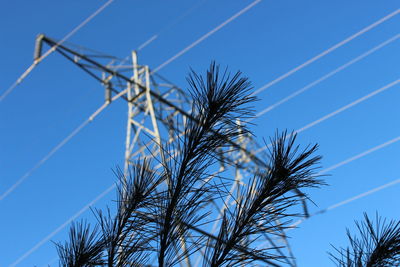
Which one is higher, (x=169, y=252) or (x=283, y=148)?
(x=283, y=148)

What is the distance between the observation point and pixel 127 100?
8055mm

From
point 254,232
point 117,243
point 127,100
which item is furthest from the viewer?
point 127,100

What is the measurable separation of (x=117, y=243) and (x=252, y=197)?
390mm

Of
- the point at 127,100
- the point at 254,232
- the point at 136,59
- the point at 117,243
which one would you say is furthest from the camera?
the point at 136,59

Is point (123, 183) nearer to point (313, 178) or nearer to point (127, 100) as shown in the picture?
point (313, 178)

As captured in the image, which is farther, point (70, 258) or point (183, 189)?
point (70, 258)

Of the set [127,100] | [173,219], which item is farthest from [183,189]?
[127,100]

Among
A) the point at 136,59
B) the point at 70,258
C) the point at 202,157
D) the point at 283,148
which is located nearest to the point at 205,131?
the point at 202,157

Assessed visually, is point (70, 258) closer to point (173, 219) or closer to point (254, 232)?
point (173, 219)

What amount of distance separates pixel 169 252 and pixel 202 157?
24 centimetres

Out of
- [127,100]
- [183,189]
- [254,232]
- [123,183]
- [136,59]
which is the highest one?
[136,59]

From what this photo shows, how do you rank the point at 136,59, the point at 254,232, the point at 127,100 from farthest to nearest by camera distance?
the point at 136,59
the point at 127,100
the point at 254,232

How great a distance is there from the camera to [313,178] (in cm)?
120

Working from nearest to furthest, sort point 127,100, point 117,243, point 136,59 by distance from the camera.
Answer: point 117,243 → point 127,100 → point 136,59
